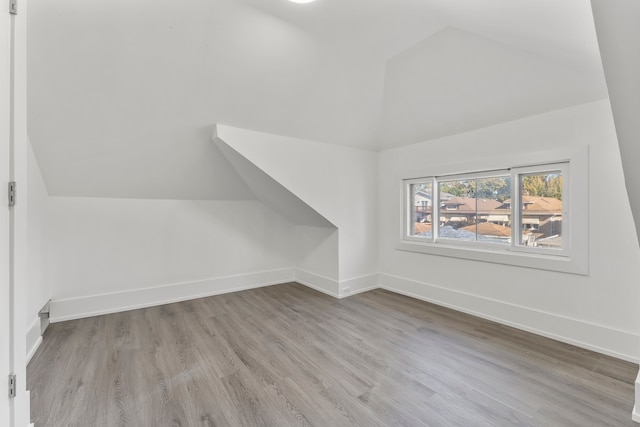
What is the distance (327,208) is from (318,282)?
1.09 m

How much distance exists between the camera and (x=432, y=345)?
229 centimetres

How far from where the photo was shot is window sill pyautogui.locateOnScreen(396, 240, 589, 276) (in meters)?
2.26

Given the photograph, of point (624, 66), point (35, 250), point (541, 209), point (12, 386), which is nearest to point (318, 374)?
point (12, 386)

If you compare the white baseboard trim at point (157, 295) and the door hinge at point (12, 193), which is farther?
the white baseboard trim at point (157, 295)

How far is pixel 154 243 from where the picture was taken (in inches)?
131

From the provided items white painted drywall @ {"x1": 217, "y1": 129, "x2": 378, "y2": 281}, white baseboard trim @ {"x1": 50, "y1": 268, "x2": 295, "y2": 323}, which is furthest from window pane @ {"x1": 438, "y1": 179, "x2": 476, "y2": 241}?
white baseboard trim @ {"x1": 50, "y1": 268, "x2": 295, "y2": 323}

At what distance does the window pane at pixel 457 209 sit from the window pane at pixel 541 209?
476 mm

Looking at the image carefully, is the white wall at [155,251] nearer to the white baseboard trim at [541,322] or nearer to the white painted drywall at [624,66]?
the white baseboard trim at [541,322]

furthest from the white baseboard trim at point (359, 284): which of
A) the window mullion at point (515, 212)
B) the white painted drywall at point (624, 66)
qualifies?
the white painted drywall at point (624, 66)

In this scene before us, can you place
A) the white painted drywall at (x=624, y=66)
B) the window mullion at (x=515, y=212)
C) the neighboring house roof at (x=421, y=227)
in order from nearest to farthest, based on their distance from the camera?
the white painted drywall at (x=624, y=66)
the window mullion at (x=515, y=212)
the neighboring house roof at (x=421, y=227)

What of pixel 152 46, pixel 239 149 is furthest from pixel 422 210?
pixel 152 46

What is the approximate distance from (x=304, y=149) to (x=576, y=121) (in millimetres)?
2382

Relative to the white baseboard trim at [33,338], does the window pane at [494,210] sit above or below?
above

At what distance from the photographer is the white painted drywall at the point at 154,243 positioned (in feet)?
9.53
